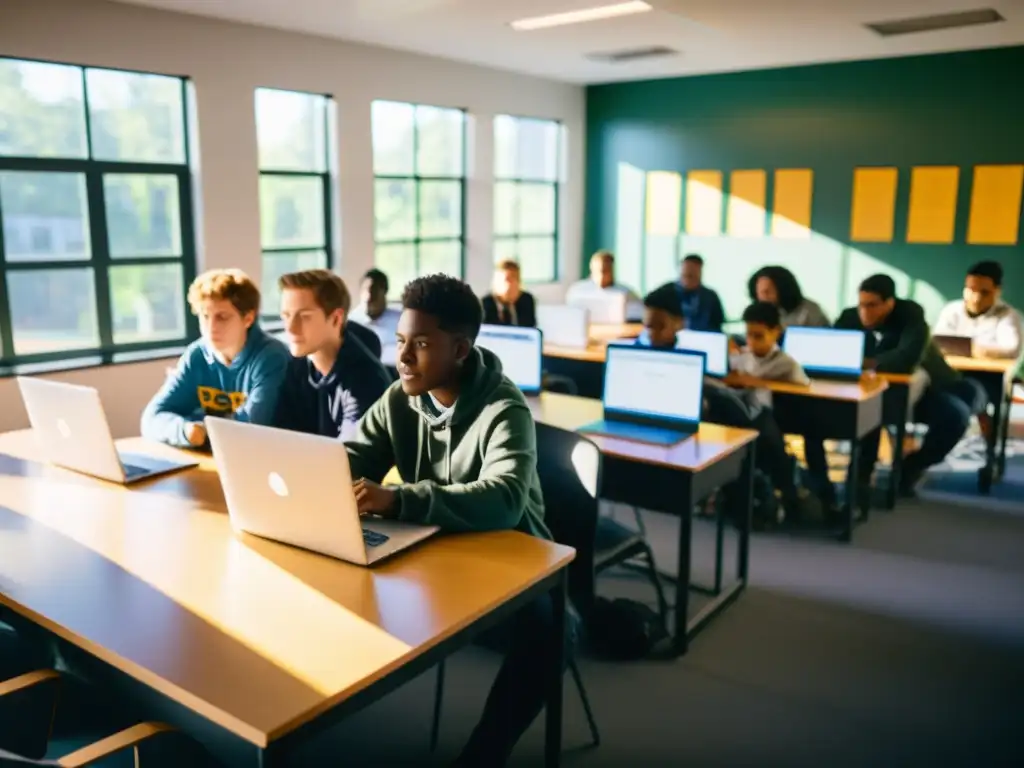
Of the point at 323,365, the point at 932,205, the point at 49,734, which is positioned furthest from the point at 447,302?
the point at 932,205

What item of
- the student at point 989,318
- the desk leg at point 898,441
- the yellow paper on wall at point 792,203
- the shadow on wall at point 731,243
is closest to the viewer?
the desk leg at point 898,441

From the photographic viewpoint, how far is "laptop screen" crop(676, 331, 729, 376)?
4430 mm

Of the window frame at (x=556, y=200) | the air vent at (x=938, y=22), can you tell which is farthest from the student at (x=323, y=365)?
the window frame at (x=556, y=200)

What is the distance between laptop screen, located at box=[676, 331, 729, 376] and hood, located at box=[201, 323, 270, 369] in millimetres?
2290

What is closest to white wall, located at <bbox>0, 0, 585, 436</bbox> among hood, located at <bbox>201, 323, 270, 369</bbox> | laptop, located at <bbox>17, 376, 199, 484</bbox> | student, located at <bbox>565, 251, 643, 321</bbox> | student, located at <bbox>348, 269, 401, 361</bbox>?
student, located at <bbox>348, 269, 401, 361</bbox>

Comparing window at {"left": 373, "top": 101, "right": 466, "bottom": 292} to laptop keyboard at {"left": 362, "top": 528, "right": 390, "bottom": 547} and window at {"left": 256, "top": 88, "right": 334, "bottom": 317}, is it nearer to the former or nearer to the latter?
window at {"left": 256, "top": 88, "right": 334, "bottom": 317}

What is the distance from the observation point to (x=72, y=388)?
2.23 m

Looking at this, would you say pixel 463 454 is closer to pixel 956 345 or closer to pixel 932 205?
pixel 956 345

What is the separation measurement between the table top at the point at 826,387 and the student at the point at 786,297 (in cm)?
99

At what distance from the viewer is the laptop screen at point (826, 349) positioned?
447cm

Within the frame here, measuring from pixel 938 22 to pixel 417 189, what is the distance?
4.04 meters

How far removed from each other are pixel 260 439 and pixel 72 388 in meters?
0.82

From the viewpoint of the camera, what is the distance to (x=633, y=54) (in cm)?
703

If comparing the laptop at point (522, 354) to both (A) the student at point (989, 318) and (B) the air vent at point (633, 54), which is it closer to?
(A) the student at point (989, 318)
